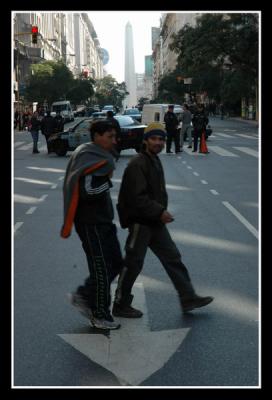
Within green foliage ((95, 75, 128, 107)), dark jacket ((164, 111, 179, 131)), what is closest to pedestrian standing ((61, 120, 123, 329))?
dark jacket ((164, 111, 179, 131))

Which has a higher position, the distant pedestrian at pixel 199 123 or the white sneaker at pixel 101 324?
the distant pedestrian at pixel 199 123

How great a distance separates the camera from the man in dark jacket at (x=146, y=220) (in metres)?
5.87

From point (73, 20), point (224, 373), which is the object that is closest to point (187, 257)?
point (224, 373)

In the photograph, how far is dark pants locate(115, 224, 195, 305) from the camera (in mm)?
6113

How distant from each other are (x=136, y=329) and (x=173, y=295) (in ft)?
3.78

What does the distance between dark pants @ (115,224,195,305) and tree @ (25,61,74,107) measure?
227ft

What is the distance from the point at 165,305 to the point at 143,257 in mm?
623

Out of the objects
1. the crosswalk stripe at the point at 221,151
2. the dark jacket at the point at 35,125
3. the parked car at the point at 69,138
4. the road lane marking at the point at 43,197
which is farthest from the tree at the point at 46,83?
the road lane marking at the point at 43,197

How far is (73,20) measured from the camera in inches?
7028

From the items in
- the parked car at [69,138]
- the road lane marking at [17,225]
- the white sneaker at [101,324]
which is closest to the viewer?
the white sneaker at [101,324]

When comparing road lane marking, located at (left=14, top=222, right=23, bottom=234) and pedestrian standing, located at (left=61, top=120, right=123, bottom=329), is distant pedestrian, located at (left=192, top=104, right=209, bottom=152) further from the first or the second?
pedestrian standing, located at (left=61, top=120, right=123, bottom=329)

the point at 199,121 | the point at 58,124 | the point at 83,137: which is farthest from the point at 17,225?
the point at 58,124

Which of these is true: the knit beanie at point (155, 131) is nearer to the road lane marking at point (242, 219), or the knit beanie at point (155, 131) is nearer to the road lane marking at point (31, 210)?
the road lane marking at point (242, 219)
